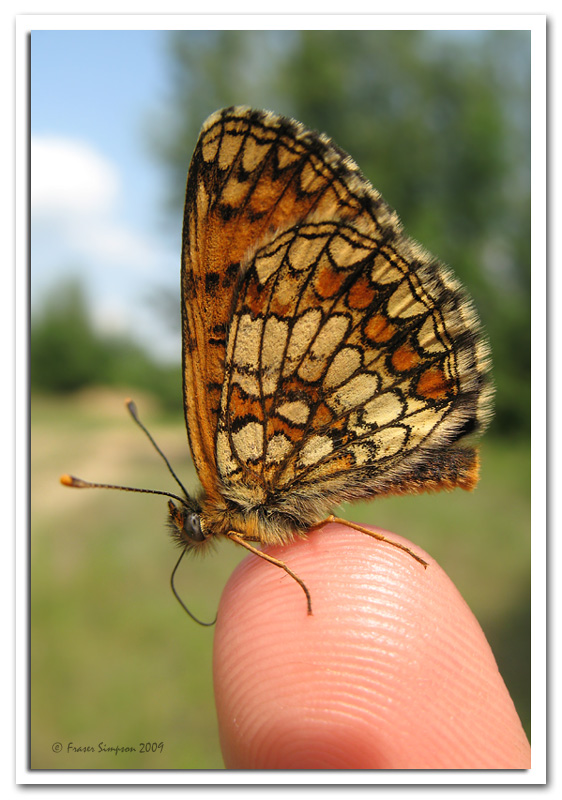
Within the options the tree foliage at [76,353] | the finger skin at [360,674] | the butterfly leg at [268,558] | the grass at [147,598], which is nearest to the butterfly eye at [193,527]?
the butterfly leg at [268,558]

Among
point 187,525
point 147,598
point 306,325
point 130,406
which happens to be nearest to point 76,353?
point 147,598

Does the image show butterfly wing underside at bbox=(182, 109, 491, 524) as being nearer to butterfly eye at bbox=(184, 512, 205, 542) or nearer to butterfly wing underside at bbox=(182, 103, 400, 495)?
butterfly wing underside at bbox=(182, 103, 400, 495)

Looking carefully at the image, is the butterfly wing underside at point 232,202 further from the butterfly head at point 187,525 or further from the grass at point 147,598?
the grass at point 147,598

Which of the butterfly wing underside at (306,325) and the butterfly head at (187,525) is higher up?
the butterfly wing underside at (306,325)

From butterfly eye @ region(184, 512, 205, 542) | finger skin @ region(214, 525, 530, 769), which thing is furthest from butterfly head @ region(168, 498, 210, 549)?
finger skin @ region(214, 525, 530, 769)

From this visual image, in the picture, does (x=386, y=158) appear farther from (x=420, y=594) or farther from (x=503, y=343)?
(x=420, y=594)
